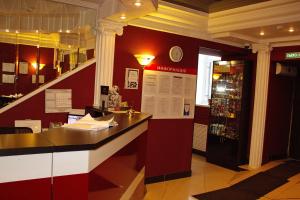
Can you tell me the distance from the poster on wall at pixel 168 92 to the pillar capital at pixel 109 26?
0.85 m

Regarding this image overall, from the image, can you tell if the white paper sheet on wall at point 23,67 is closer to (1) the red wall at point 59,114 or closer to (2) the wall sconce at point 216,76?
(1) the red wall at point 59,114

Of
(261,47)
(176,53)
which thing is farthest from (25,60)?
(261,47)

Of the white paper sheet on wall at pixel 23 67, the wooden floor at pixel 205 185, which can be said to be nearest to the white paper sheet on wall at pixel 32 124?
the white paper sheet on wall at pixel 23 67

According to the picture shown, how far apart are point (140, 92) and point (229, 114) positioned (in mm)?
2420

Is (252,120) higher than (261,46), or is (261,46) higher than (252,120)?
(261,46)

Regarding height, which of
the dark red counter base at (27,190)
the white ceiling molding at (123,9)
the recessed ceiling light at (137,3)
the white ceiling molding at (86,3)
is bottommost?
the dark red counter base at (27,190)

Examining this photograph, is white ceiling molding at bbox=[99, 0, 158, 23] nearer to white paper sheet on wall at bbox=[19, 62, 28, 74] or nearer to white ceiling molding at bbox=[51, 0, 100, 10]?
white ceiling molding at bbox=[51, 0, 100, 10]

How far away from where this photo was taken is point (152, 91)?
4812 millimetres

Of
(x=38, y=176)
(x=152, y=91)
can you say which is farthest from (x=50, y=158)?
(x=152, y=91)

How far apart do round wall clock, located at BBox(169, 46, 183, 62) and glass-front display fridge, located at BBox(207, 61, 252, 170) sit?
1502 mm

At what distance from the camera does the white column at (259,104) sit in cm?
596

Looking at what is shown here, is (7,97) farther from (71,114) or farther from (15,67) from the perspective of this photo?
(71,114)

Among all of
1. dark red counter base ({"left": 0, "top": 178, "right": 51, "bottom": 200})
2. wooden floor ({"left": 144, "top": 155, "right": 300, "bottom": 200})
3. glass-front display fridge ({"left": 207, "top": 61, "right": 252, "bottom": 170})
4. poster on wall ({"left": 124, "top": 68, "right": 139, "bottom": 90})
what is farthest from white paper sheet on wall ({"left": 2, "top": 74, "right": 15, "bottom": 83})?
glass-front display fridge ({"left": 207, "top": 61, "right": 252, "bottom": 170})

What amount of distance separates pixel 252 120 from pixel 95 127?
15.6 ft
